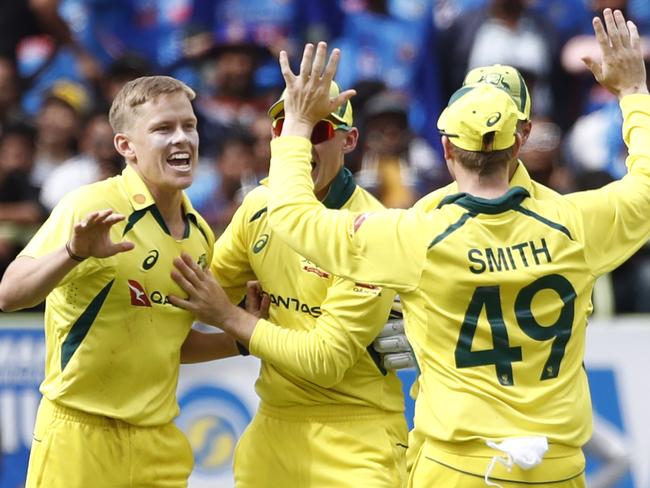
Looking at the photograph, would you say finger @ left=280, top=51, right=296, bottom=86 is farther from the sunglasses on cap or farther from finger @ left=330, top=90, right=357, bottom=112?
the sunglasses on cap

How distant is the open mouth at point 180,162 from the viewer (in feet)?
16.6

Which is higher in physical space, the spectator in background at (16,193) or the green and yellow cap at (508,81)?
the spectator in background at (16,193)

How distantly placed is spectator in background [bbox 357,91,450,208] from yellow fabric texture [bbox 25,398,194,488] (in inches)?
153

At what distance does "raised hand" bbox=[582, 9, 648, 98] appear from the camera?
4.57 meters

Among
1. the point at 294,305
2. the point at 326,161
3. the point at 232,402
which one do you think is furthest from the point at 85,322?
the point at 232,402

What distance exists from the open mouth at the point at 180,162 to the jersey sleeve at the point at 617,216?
162 centimetres

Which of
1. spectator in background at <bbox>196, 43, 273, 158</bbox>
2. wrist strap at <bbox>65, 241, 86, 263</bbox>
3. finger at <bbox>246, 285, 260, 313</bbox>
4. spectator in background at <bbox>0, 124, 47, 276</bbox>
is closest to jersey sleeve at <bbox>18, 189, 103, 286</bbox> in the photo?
wrist strap at <bbox>65, 241, 86, 263</bbox>

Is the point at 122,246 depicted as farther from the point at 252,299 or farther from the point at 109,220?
the point at 252,299

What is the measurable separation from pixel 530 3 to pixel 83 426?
5354 millimetres

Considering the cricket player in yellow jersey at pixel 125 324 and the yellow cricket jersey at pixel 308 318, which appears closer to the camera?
the cricket player in yellow jersey at pixel 125 324

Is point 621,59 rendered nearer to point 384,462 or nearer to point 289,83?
point 289,83

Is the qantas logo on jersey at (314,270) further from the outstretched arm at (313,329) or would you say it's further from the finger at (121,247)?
the finger at (121,247)

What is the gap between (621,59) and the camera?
4590 mm

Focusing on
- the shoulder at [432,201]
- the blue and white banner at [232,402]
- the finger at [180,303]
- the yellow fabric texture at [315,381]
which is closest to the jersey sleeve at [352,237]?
the shoulder at [432,201]
